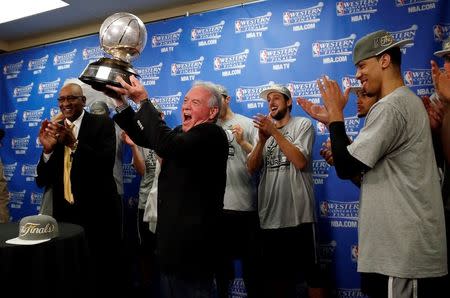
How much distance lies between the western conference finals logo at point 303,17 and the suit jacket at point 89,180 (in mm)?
1777

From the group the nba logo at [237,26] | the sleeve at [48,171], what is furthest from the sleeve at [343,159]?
the nba logo at [237,26]

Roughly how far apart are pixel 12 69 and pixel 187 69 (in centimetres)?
272

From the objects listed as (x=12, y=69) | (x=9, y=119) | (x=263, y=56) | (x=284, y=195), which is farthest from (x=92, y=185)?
(x=12, y=69)

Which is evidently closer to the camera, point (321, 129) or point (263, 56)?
point (321, 129)

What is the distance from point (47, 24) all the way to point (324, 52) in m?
3.33

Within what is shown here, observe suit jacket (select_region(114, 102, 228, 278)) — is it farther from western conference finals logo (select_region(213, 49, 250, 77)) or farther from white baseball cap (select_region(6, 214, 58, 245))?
western conference finals logo (select_region(213, 49, 250, 77))

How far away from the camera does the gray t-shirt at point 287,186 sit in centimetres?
278

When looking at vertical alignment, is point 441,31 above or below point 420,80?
above

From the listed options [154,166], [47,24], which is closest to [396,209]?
[154,166]

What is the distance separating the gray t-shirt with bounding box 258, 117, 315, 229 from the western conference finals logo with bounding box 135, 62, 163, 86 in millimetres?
1767

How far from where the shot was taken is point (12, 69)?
530cm

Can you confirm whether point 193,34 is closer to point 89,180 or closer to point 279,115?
point 279,115

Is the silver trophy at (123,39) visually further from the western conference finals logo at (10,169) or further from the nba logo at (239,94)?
the western conference finals logo at (10,169)

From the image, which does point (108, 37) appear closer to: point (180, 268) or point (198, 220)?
point (198, 220)
